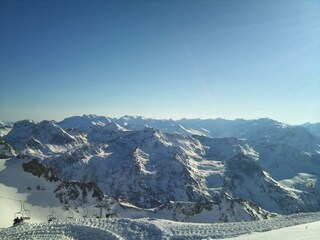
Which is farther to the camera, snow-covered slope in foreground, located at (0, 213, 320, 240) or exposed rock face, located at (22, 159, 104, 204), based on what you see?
exposed rock face, located at (22, 159, 104, 204)

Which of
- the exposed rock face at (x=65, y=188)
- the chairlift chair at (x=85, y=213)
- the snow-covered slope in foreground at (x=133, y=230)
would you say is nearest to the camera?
the snow-covered slope in foreground at (x=133, y=230)

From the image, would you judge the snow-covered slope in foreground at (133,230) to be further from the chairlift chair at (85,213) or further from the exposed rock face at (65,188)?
the exposed rock face at (65,188)

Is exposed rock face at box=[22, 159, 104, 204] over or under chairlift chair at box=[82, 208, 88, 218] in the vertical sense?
over

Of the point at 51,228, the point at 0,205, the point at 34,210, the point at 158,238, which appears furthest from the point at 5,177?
the point at 158,238

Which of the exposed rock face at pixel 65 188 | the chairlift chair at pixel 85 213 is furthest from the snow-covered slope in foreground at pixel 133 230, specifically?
the exposed rock face at pixel 65 188

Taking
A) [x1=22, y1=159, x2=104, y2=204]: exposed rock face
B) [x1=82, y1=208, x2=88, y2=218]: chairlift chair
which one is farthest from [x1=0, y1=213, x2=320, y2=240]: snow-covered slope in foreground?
[x1=22, y1=159, x2=104, y2=204]: exposed rock face

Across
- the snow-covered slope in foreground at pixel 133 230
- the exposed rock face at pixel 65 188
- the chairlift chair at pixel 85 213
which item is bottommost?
the chairlift chair at pixel 85 213

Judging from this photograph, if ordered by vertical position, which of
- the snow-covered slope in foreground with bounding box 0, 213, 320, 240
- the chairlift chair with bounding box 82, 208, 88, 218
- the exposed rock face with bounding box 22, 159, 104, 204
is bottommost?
the chairlift chair with bounding box 82, 208, 88, 218

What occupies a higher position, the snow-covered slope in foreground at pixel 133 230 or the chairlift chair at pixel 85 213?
the snow-covered slope in foreground at pixel 133 230

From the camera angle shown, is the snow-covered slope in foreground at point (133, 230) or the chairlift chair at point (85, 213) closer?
the snow-covered slope in foreground at point (133, 230)

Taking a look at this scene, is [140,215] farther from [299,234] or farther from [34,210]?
[299,234]

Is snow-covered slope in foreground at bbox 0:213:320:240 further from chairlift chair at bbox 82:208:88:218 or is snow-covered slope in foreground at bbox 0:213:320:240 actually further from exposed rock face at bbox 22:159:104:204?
exposed rock face at bbox 22:159:104:204
